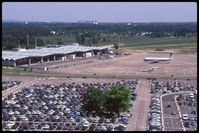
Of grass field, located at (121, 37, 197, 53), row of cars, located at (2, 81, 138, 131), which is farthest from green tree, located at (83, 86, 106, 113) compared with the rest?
grass field, located at (121, 37, 197, 53)

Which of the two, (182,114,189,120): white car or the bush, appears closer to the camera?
the bush

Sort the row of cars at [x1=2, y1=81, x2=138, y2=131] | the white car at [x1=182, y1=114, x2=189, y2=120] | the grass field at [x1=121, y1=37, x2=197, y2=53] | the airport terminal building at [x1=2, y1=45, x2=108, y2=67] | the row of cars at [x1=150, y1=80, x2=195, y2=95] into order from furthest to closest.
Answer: the grass field at [x1=121, y1=37, x2=197, y2=53] < the airport terminal building at [x1=2, y1=45, x2=108, y2=67] < the row of cars at [x1=150, y1=80, x2=195, y2=95] < the white car at [x1=182, y1=114, x2=189, y2=120] < the row of cars at [x1=2, y1=81, x2=138, y2=131]

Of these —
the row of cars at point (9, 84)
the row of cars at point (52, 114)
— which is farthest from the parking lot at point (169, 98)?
the row of cars at point (9, 84)

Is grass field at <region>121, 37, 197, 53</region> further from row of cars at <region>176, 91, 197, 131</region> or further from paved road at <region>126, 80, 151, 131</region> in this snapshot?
row of cars at <region>176, 91, 197, 131</region>

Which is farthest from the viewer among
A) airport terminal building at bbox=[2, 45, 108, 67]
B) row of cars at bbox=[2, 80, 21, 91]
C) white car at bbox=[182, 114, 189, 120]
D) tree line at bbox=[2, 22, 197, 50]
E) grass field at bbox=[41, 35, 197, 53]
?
tree line at bbox=[2, 22, 197, 50]

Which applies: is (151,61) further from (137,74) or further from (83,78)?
(83,78)

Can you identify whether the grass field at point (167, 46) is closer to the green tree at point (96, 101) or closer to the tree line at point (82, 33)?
the tree line at point (82, 33)
